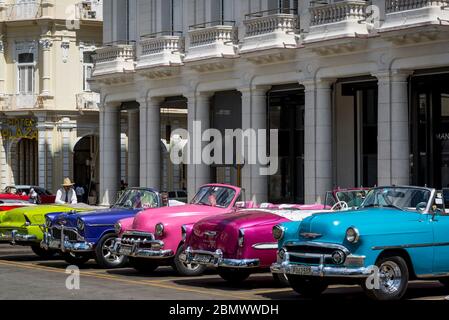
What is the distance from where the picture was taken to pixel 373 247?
15.6 meters

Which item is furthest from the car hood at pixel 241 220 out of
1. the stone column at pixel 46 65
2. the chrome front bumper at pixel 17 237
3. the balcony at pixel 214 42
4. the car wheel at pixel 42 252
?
the stone column at pixel 46 65

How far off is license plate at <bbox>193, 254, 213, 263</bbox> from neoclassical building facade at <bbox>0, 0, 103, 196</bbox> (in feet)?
118

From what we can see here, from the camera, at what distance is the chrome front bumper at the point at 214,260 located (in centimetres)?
1780

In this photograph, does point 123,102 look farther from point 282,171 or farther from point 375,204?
point 375,204

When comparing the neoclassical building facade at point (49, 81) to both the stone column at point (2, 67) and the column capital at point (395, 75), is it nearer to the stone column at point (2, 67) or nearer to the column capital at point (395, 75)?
the stone column at point (2, 67)

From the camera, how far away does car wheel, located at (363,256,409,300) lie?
51.2 feet

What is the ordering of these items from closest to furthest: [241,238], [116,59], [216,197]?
[241,238] → [216,197] → [116,59]

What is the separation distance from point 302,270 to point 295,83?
55.8 feet

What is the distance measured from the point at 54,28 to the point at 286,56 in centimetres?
2448

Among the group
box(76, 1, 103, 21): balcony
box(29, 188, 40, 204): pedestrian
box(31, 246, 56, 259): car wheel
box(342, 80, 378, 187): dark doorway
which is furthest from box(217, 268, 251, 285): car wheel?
box(76, 1, 103, 21): balcony

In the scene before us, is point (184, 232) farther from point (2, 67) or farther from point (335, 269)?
point (2, 67)

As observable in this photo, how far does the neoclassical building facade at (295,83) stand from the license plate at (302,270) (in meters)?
11.5

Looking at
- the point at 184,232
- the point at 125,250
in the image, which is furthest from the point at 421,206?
the point at 125,250

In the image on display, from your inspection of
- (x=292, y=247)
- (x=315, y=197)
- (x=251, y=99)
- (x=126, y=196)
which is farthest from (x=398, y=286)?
(x=251, y=99)
